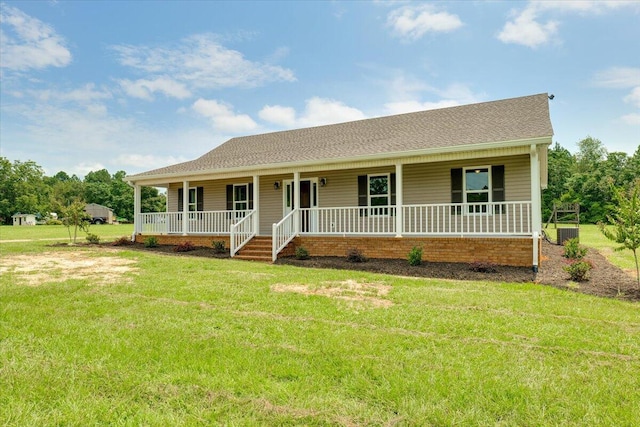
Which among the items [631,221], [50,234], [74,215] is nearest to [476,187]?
[631,221]

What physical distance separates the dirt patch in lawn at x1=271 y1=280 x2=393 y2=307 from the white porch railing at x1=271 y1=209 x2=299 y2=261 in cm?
429

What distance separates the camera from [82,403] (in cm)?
285

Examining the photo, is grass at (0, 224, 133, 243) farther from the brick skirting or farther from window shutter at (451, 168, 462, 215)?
window shutter at (451, 168, 462, 215)

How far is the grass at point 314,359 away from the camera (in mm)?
2729

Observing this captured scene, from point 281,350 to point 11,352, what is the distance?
110 inches

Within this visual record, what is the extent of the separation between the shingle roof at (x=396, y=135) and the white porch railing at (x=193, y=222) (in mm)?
1862

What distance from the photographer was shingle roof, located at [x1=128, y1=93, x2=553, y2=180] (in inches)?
437

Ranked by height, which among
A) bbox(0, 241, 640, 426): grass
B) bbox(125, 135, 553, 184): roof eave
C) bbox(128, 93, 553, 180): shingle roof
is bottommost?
bbox(0, 241, 640, 426): grass

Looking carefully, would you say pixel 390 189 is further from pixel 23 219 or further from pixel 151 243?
pixel 23 219

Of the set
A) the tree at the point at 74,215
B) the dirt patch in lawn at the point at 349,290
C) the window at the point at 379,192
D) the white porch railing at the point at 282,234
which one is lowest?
the dirt patch in lawn at the point at 349,290

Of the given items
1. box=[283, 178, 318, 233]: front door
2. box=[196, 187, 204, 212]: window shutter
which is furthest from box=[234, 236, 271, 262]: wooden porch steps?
box=[196, 187, 204, 212]: window shutter

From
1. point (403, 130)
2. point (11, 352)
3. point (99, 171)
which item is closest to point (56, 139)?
point (403, 130)

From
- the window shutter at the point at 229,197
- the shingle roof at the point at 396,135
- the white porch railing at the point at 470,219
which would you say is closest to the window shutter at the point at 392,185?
the white porch railing at the point at 470,219

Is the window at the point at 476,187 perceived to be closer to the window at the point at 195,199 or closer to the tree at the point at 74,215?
the window at the point at 195,199
